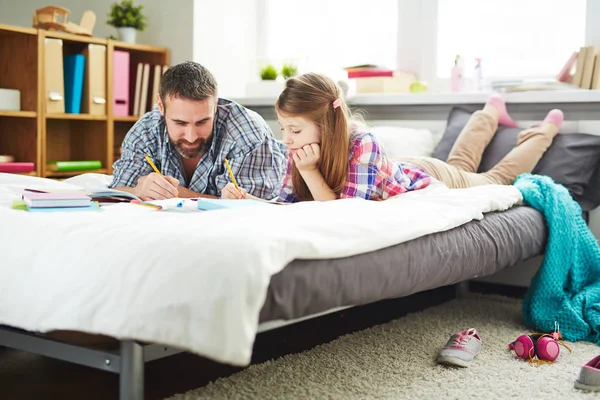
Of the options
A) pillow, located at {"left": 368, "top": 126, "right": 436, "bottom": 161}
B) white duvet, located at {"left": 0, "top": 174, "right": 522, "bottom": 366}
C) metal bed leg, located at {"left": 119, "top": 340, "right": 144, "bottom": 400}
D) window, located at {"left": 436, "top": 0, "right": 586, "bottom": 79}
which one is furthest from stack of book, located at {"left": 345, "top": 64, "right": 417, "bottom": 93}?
metal bed leg, located at {"left": 119, "top": 340, "right": 144, "bottom": 400}

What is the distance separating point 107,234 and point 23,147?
2.49 metres

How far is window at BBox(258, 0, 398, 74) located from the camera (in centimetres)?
395

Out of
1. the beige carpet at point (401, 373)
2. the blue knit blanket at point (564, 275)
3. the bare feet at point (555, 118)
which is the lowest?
the beige carpet at point (401, 373)

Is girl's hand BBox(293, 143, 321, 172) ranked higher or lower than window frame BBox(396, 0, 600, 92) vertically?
lower

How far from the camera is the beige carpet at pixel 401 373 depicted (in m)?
1.74

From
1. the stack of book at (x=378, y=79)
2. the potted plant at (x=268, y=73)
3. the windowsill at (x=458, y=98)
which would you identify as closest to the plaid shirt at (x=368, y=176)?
the windowsill at (x=458, y=98)

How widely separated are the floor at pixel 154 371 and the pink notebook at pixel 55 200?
1.42ft

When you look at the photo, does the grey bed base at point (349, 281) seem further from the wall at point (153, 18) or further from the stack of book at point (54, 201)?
the wall at point (153, 18)

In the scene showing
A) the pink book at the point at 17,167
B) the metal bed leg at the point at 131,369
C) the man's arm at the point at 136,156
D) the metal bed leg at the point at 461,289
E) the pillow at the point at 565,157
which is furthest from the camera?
the pink book at the point at 17,167

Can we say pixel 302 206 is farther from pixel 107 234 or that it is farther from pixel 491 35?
pixel 491 35

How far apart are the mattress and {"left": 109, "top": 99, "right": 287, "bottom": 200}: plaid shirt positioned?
2.40ft

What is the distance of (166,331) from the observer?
46.9 inches

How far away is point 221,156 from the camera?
97.7 inches

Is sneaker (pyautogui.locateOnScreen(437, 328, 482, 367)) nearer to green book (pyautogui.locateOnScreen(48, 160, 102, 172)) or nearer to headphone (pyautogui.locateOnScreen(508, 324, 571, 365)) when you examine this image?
headphone (pyautogui.locateOnScreen(508, 324, 571, 365))
